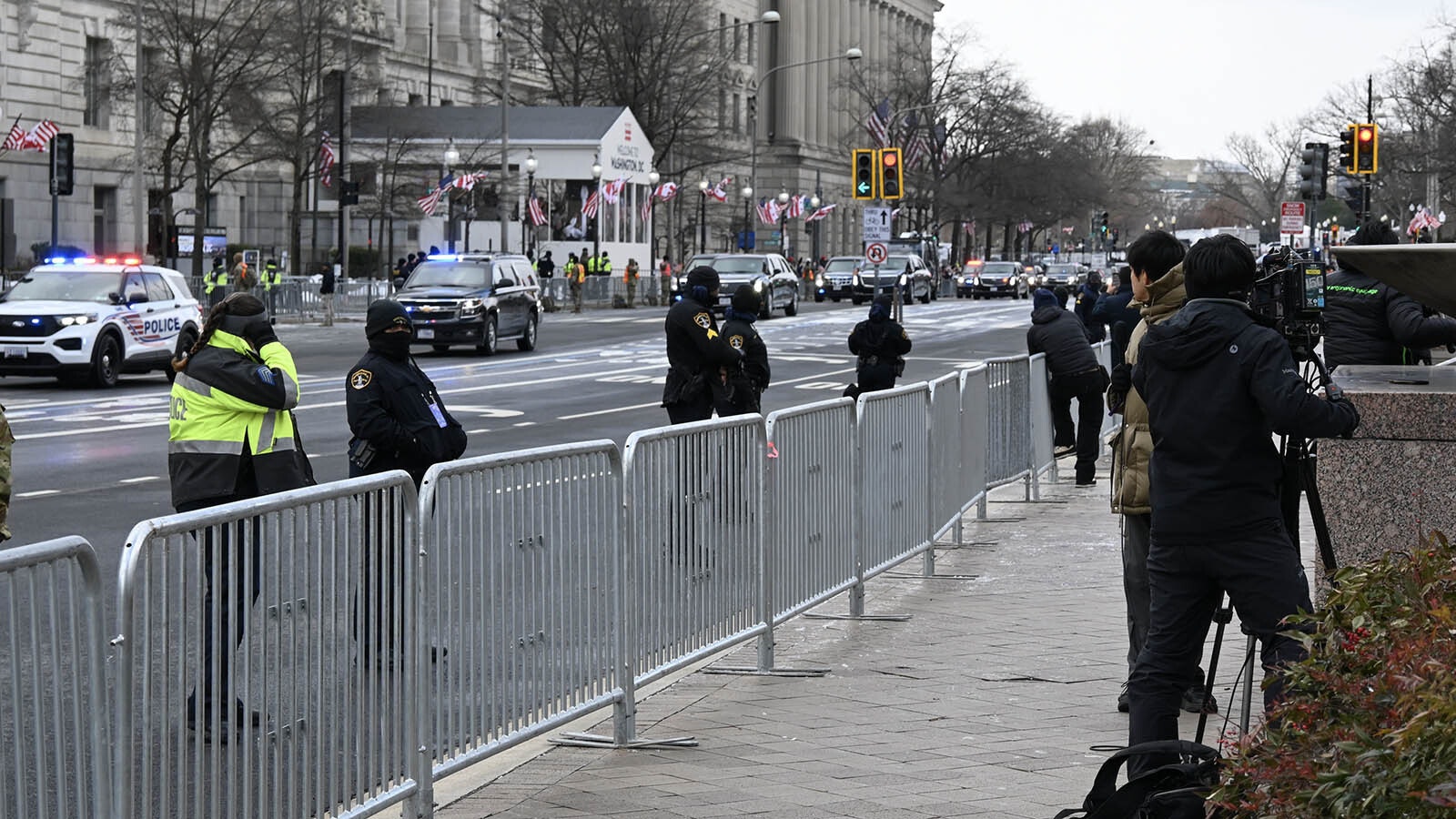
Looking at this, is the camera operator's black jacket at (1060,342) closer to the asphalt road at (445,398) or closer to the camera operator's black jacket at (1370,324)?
the asphalt road at (445,398)

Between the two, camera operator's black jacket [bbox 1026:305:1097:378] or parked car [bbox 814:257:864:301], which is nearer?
camera operator's black jacket [bbox 1026:305:1097:378]

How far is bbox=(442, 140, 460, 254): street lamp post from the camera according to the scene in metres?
55.8

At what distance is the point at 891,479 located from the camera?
1106 cm

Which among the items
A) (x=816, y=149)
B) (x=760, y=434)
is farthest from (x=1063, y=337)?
(x=816, y=149)

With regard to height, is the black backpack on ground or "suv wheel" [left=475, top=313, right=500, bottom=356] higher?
"suv wheel" [left=475, top=313, right=500, bottom=356]

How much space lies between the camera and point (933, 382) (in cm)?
1213

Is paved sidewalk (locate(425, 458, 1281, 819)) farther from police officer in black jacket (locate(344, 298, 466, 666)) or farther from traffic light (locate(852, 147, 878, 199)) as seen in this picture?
traffic light (locate(852, 147, 878, 199))

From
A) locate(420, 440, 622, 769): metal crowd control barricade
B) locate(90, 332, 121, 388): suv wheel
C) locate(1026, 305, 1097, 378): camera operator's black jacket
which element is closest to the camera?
locate(420, 440, 622, 769): metal crowd control barricade

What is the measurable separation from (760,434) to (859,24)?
419 feet

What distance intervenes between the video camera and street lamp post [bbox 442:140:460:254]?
40409 millimetres

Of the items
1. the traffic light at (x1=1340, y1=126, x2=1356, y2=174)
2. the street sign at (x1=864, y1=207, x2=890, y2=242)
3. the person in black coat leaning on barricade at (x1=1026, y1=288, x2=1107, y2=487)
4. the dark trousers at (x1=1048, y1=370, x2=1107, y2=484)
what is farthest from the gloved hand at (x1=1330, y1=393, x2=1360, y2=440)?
the street sign at (x1=864, y1=207, x2=890, y2=242)

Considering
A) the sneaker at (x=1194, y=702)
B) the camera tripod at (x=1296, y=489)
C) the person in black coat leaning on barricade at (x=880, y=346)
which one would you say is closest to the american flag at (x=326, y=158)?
the person in black coat leaning on barricade at (x=880, y=346)

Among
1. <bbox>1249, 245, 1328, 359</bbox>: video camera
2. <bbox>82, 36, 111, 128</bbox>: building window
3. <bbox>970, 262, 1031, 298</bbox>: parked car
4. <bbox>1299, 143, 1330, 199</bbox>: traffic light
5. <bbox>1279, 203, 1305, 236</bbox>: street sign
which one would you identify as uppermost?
<bbox>82, 36, 111, 128</bbox>: building window

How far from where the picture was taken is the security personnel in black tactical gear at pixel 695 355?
506 inches
